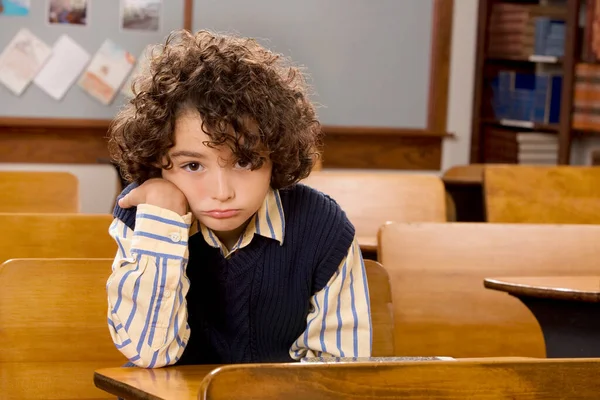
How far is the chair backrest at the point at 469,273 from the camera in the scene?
282cm

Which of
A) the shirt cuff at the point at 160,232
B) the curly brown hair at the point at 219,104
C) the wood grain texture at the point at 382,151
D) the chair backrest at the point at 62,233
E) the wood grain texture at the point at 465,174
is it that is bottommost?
the wood grain texture at the point at 382,151

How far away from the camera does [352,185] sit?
Result: 3746 millimetres

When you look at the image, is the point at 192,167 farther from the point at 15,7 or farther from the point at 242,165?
the point at 15,7

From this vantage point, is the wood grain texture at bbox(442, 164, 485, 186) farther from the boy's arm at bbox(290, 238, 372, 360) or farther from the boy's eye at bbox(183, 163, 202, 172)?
the boy's eye at bbox(183, 163, 202, 172)

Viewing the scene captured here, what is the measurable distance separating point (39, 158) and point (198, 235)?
458cm

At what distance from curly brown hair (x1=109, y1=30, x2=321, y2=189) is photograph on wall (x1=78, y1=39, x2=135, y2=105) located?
178 inches

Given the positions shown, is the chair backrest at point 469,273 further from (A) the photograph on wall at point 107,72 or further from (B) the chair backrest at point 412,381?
(A) the photograph on wall at point 107,72

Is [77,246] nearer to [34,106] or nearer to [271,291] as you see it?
[271,291]

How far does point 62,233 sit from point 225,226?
1.27 m

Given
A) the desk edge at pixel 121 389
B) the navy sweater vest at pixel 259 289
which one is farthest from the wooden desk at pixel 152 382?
the navy sweater vest at pixel 259 289

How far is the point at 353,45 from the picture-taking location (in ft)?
20.9

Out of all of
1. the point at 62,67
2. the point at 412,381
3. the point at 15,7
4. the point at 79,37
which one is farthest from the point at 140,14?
the point at 412,381

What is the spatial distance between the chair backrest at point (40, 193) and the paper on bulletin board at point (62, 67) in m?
2.52

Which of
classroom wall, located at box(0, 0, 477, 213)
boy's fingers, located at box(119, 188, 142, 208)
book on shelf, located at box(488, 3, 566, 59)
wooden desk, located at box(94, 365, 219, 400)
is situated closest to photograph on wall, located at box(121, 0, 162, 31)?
classroom wall, located at box(0, 0, 477, 213)
